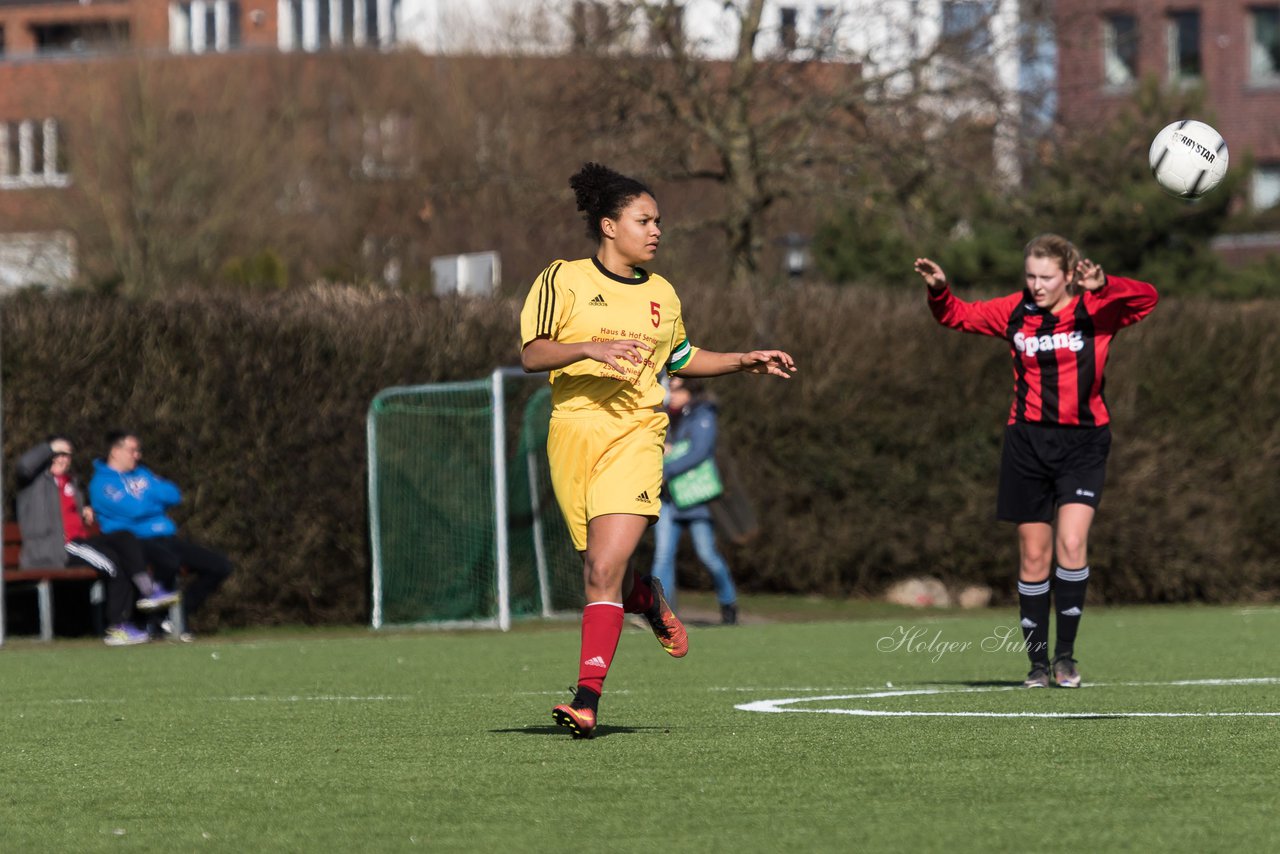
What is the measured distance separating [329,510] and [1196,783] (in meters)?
13.1

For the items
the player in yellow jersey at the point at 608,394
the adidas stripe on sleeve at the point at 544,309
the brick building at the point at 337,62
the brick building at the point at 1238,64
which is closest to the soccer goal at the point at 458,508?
the brick building at the point at 337,62

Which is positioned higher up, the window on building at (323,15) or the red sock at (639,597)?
the window on building at (323,15)

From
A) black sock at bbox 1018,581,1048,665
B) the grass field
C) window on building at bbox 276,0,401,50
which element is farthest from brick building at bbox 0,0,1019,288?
black sock at bbox 1018,581,1048,665

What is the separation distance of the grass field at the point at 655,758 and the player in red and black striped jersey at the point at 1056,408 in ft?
1.62

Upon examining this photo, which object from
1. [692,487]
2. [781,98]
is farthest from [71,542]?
[781,98]

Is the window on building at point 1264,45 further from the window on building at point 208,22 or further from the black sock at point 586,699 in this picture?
the black sock at point 586,699

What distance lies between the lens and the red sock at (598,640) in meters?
7.84

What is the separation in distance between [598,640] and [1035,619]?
10.4 ft

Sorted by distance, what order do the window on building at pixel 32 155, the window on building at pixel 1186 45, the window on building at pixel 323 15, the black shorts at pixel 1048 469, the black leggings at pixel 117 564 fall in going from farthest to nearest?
the window on building at pixel 323 15 < the window on building at pixel 1186 45 < the window on building at pixel 32 155 < the black leggings at pixel 117 564 < the black shorts at pixel 1048 469

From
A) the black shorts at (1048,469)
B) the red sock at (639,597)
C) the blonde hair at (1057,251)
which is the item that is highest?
the blonde hair at (1057,251)

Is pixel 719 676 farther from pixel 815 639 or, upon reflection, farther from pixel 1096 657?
pixel 815 639

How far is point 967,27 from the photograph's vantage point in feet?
83.3

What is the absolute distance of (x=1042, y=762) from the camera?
22.4ft

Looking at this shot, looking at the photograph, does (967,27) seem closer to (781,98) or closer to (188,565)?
(781,98)
